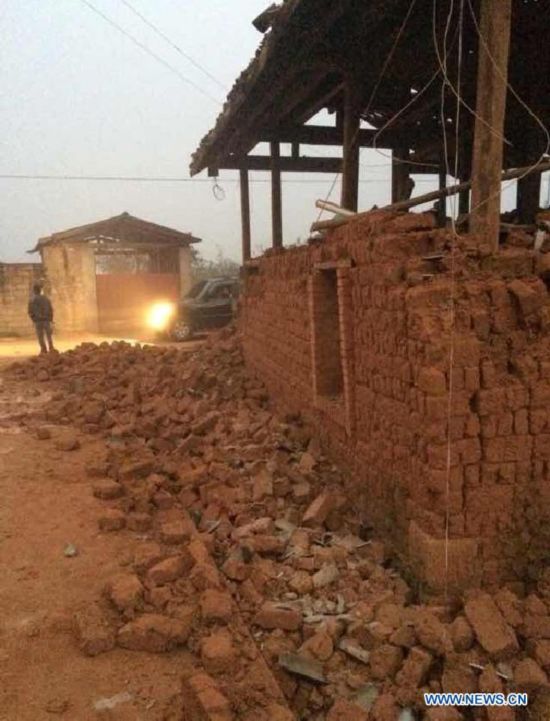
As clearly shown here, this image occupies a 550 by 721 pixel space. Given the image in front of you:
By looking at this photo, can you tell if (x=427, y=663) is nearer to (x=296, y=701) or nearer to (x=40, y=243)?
(x=296, y=701)

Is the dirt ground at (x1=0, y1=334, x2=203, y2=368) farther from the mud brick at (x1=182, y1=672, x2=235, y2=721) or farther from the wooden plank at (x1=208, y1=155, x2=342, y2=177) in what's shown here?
the mud brick at (x1=182, y1=672, x2=235, y2=721)

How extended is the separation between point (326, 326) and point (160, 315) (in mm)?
13192

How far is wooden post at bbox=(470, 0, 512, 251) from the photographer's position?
10.3ft

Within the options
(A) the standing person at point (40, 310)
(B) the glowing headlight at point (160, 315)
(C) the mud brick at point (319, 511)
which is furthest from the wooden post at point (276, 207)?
(B) the glowing headlight at point (160, 315)

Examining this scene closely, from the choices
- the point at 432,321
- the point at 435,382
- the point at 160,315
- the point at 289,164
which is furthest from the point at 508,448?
the point at 160,315

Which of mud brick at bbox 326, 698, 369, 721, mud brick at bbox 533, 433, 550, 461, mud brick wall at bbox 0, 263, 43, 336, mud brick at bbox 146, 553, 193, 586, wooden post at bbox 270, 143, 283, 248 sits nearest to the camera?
mud brick at bbox 326, 698, 369, 721

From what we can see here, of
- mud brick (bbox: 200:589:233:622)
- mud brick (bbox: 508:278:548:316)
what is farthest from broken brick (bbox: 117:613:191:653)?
mud brick (bbox: 508:278:548:316)

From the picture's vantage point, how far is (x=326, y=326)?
508 cm

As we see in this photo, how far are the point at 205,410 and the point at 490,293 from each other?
15.2ft

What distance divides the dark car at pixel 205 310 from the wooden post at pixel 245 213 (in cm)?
599

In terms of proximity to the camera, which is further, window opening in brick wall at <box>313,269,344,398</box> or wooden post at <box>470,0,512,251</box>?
window opening in brick wall at <box>313,269,344,398</box>

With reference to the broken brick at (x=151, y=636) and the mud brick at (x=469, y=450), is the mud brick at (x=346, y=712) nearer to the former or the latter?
the broken brick at (x=151, y=636)

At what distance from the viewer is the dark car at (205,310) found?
50.1 feet

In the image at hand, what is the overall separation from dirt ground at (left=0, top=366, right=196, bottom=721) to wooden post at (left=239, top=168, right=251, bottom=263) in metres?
5.08
